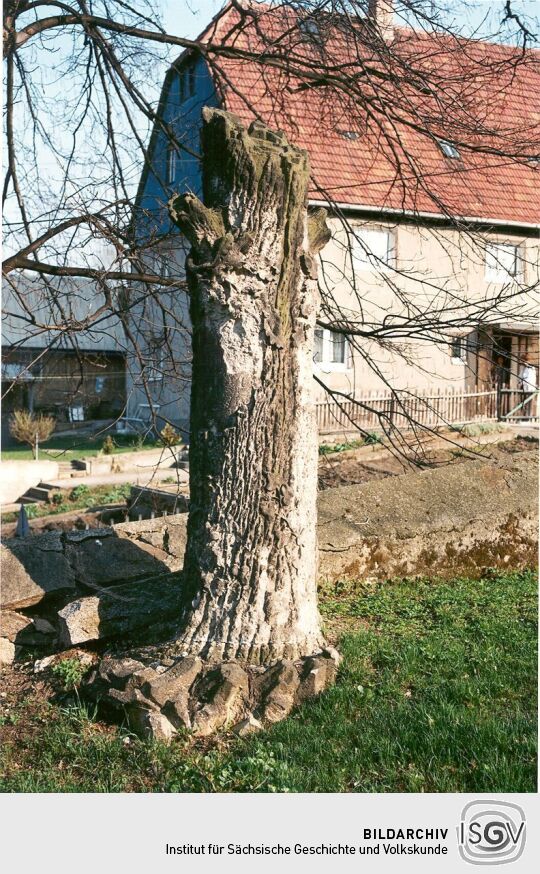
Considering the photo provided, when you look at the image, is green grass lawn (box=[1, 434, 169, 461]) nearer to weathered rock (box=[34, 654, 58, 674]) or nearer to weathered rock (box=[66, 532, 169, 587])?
weathered rock (box=[66, 532, 169, 587])

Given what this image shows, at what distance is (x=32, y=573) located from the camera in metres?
5.64

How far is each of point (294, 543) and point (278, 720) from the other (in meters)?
0.96

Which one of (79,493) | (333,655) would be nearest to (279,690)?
(333,655)

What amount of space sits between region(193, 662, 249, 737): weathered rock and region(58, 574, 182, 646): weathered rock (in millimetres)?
715

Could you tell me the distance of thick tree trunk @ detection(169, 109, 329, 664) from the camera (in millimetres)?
4688

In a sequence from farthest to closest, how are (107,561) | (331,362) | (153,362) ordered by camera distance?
(331,362) → (153,362) → (107,561)

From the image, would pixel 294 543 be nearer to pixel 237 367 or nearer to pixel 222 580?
pixel 222 580

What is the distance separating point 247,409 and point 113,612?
1621mm

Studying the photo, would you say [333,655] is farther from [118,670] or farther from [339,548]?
[339,548]

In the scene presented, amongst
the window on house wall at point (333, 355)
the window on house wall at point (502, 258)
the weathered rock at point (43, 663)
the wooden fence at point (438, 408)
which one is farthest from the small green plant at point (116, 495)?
the weathered rock at point (43, 663)

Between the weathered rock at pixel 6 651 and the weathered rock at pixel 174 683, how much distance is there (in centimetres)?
139

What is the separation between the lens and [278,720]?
440 cm

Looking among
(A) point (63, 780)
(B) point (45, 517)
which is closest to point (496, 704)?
(A) point (63, 780)
